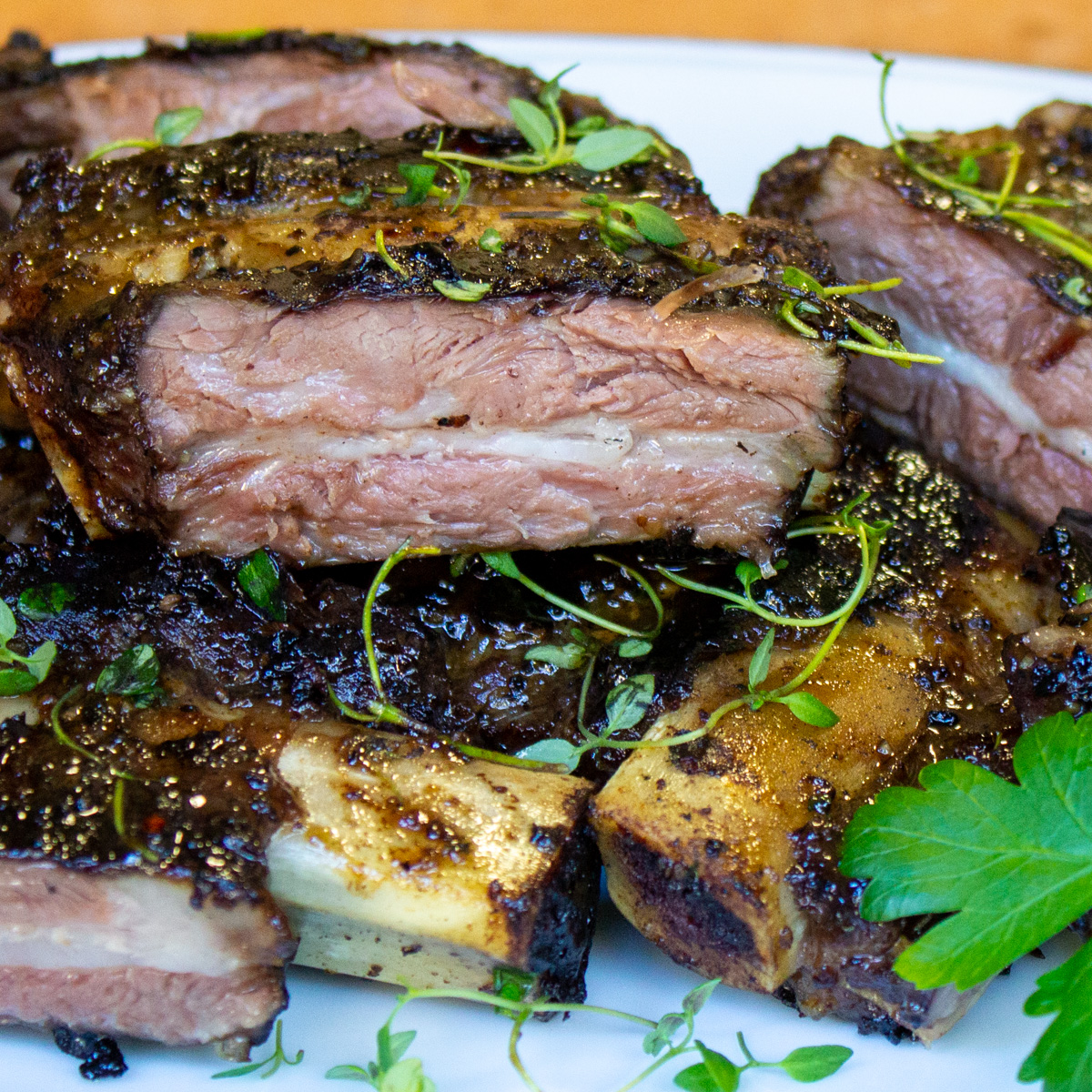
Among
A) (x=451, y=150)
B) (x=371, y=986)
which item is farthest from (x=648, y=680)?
(x=451, y=150)

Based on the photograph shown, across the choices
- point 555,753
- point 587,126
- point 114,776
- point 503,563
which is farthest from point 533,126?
point 114,776

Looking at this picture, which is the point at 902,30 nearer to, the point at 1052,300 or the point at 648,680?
the point at 1052,300

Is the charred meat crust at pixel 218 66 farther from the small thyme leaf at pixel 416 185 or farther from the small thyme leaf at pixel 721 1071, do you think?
the small thyme leaf at pixel 721 1071

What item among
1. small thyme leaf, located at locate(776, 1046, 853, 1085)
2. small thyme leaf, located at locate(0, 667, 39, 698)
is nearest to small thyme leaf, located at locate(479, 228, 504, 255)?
small thyme leaf, located at locate(0, 667, 39, 698)

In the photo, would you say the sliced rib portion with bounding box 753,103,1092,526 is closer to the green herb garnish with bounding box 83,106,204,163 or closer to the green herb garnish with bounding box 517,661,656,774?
the green herb garnish with bounding box 517,661,656,774

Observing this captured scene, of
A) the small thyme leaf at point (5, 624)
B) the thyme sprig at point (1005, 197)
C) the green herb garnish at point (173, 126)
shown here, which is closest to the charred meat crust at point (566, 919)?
the small thyme leaf at point (5, 624)

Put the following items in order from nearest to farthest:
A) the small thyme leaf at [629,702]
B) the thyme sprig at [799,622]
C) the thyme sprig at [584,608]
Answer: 1. the thyme sprig at [799,622]
2. the small thyme leaf at [629,702]
3. the thyme sprig at [584,608]

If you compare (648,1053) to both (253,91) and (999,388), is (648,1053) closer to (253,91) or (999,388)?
(999,388)
